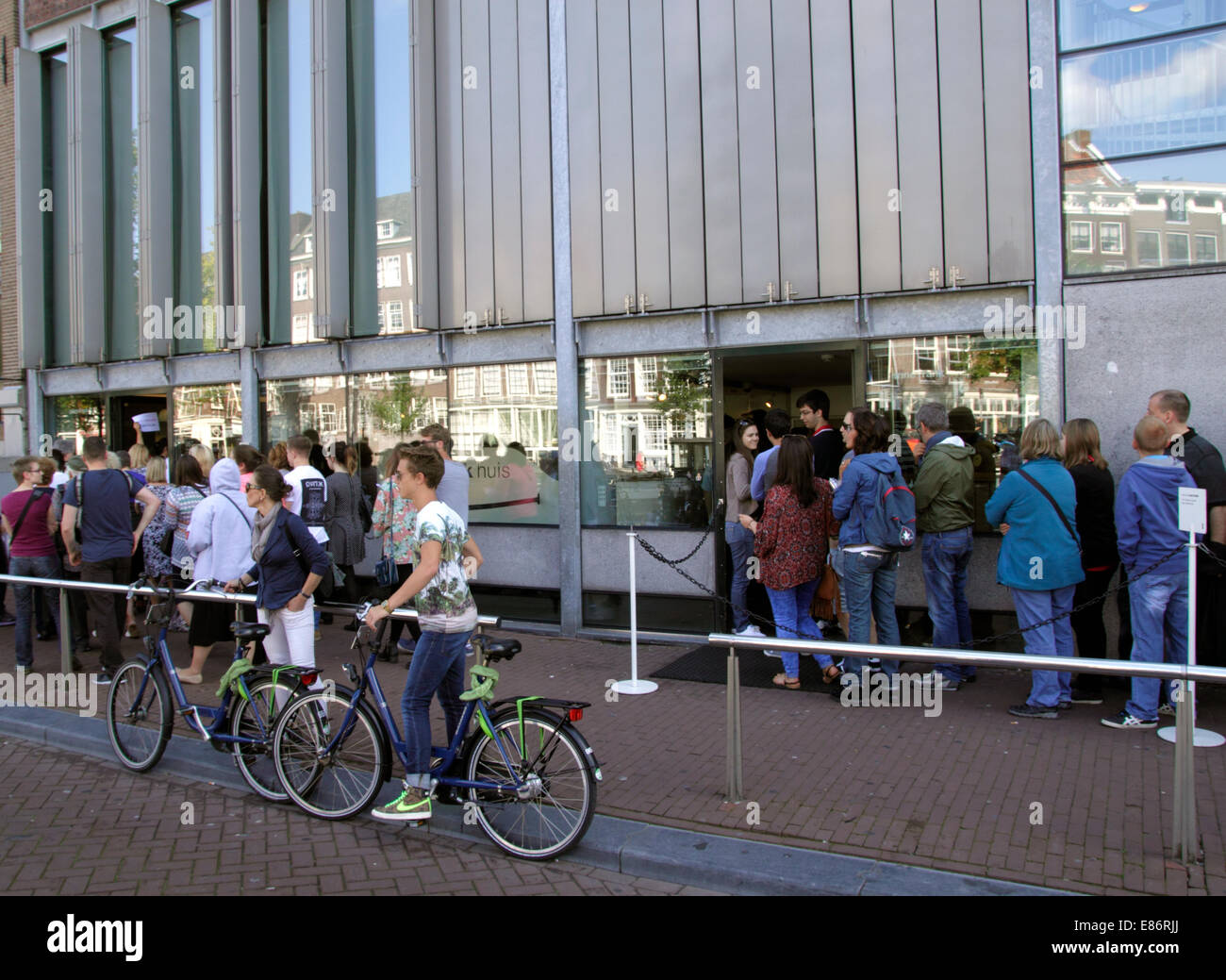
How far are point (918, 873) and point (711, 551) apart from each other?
203 inches

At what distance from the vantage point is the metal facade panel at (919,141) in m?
8.30

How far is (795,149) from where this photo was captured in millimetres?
8867

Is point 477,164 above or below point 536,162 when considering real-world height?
above

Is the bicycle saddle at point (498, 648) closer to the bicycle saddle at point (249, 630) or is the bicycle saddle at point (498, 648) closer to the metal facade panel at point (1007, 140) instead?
the bicycle saddle at point (249, 630)

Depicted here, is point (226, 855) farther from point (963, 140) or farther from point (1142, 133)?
point (1142, 133)

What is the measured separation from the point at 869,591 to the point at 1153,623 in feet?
6.31

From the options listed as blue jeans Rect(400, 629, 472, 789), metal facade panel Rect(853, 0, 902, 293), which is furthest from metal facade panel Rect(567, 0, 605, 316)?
blue jeans Rect(400, 629, 472, 789)

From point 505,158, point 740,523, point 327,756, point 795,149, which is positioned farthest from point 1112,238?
point 327,756

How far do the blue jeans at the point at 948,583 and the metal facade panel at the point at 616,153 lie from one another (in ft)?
13.2

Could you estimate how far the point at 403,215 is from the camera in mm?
11227

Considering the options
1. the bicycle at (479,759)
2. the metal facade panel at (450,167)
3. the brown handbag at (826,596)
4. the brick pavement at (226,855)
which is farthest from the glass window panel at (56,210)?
the brown handbag at (826,596)

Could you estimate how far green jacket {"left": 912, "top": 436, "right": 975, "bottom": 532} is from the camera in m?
7.39
